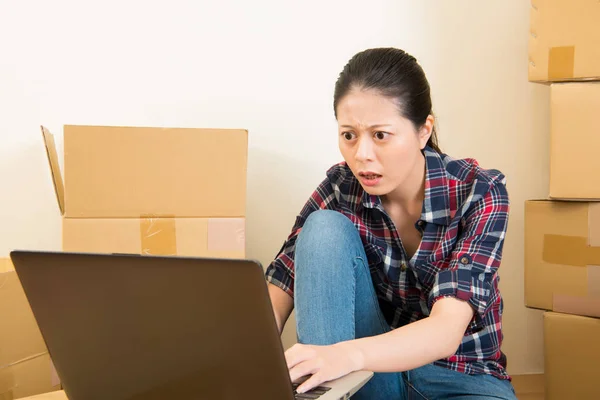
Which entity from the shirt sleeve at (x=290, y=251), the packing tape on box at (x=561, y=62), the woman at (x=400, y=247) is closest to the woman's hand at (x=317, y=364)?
the woman at (x=400, y=247)

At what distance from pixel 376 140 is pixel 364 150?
1.2 inches

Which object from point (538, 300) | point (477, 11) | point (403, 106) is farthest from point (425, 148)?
point (477, 11)

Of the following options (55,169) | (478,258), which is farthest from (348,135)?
(55,169)

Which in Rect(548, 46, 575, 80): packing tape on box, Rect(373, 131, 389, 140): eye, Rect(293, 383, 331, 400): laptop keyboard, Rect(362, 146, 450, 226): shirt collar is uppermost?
Rect(548, 46, 575, 80): packing tape on box

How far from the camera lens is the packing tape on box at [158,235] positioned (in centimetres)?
135

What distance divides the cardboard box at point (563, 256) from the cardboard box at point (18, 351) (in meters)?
1.03

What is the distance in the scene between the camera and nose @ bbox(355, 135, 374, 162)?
44.5 inches

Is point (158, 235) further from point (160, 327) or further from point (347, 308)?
point (160, 327)

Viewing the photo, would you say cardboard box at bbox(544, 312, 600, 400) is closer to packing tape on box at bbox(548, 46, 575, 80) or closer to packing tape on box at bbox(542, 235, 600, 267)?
packing tape on box at bbox(542, 235, 600, 267)

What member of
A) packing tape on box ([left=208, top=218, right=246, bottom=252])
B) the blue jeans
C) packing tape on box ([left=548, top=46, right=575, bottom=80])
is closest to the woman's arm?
the blue jeans

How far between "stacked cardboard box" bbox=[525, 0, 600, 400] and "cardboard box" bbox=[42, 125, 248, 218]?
650 millimetres

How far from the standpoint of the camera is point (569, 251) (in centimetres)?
145

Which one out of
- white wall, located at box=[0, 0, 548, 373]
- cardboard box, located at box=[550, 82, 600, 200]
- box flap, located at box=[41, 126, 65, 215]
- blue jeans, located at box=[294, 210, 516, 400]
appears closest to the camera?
blue jeans, located at box=[294, 210, 516, 400]

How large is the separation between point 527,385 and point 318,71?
98cm
